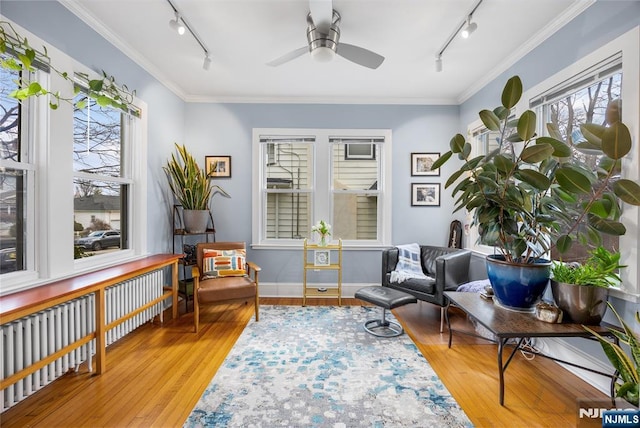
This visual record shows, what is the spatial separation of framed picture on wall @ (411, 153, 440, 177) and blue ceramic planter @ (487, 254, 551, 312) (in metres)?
2.10

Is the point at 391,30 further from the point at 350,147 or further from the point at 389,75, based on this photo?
the point at 350,147

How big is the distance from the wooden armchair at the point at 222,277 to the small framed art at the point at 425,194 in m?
2.40

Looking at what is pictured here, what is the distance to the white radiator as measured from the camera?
1567 mm

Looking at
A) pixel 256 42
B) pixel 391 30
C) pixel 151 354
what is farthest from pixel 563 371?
pixel 256 42

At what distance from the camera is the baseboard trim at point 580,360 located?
1.91 m

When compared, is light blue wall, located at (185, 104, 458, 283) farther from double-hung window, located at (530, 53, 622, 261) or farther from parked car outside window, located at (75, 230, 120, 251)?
double-hung window, located at (530, 53, 622, 261)

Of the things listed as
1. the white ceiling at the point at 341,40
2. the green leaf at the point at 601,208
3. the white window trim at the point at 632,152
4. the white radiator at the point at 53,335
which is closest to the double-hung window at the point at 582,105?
the white window trim at the point at 632,152

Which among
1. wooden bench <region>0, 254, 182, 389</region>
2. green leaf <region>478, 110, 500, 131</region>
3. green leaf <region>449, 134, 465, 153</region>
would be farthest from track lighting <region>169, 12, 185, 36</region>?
green leaf <region>478, 110, 500, 131</region>

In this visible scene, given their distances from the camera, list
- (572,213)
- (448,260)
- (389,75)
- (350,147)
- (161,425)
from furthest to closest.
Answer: (350,147)
(389,75)
(448,260)
(572,213)
(161,425)

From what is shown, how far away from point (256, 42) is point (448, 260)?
293cm

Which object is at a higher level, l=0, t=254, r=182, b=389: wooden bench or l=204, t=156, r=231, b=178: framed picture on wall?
l=204, t=156, r=231, b=178: framed picture on wall

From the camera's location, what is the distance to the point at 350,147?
4.00 meters

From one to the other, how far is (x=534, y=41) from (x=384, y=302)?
9.17ft

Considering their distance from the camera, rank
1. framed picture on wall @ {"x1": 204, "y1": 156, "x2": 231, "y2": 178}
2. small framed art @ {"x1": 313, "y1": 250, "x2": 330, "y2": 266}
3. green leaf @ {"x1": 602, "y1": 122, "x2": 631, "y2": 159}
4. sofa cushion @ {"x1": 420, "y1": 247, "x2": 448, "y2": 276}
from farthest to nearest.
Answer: framed picture on wall @ {"x1": 204, "y1": 156, "x2": 231, "y2": 178} → small framed art @ {"x1": 313, "y1": 250, "x2": 330, "y2": 266} → sofa cushion @ {"x1": 420, "y1": 247, "x2": 448, "y2": 276} → green leaf @ {"x1": 602, "y1": 122, "x2": 631, "y2": 159}
